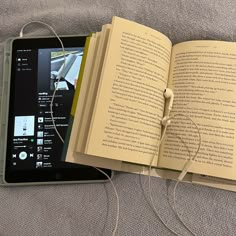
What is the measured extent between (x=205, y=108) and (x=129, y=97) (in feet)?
0.41

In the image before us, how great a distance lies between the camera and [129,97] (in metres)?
0.57

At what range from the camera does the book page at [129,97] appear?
0.56 meters

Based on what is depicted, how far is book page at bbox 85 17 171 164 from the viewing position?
556mm

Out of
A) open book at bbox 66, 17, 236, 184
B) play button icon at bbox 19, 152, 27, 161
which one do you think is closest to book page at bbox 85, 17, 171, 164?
open book at bbox 66, 17, 236, 184

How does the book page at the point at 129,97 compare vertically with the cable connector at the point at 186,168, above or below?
above

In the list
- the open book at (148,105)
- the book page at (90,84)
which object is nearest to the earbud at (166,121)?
the open book at (148,105)

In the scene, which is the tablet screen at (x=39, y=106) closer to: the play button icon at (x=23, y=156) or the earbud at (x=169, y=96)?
the play button icon at (x=23, y=156)

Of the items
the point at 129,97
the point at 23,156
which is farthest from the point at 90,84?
the point at 23,156

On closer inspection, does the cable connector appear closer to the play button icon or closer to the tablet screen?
the tablet screen

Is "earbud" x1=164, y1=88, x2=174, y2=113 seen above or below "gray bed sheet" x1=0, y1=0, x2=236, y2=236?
above

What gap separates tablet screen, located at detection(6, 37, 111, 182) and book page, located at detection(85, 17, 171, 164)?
8 cm

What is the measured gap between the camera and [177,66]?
24.4 inches

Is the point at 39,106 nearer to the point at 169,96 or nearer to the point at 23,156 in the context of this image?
the point at 23,156

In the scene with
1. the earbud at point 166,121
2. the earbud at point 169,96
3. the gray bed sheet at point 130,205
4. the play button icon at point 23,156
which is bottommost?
the gray bed sheet at point 130,205
